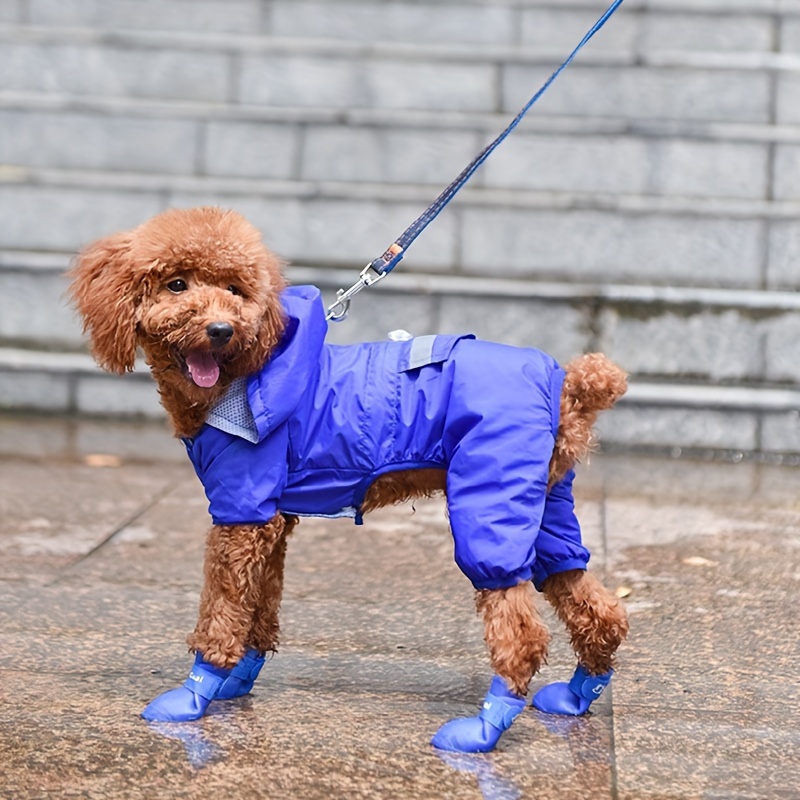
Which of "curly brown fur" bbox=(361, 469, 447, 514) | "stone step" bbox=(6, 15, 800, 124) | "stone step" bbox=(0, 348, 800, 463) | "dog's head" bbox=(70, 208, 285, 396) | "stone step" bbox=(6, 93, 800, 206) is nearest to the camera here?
"dog's head" bbox=(70, 208, 285, 396)

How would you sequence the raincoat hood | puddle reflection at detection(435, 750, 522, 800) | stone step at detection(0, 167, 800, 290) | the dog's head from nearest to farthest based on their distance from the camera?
1. puddle reflection at detection(435, 750, 522, 800)
2. the dog's head
3. the raincoat hood
4. stone step at detection(0, 167, 800, 290)

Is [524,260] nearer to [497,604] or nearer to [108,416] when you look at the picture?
[108,416]

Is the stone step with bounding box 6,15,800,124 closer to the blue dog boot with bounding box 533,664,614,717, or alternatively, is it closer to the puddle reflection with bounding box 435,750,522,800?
the blue dog boot with bounding box 533,664,614,717

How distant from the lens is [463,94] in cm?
872

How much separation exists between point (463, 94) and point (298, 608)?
15.6ft

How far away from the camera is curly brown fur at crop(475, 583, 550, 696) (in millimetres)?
3625

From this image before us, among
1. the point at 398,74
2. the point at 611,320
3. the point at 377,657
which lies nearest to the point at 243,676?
the point at 377,657

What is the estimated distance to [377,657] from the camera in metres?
4.43

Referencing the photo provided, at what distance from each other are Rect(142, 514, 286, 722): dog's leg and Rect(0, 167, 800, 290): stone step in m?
4.76

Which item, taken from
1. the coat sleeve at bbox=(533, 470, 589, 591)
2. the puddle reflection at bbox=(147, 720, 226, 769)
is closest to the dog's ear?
the puddle reflection at bbox=(147, 720, 226, 769)

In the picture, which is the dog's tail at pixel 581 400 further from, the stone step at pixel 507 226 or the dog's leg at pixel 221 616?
the stone step at pixel 507 226

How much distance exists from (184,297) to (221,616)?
93 centimetres

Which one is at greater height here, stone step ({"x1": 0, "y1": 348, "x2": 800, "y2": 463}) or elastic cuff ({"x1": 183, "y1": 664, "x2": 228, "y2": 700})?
Result: stone step ({"x1": 0, "y1": 348, "x2": 800, "y2": 463})

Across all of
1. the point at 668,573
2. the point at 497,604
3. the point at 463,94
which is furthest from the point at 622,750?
the point at 463,94
